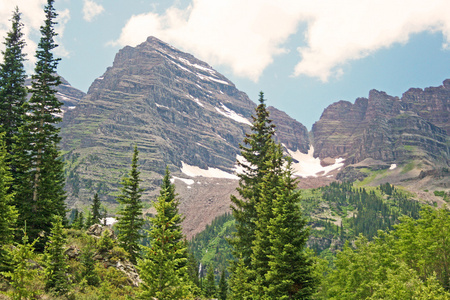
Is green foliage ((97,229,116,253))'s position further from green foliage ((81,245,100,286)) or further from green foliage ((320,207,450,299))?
green foliage ((320,207,450,299))

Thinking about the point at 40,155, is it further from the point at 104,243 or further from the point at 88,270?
the point at 88,270

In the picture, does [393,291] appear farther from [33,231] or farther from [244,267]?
[33,231]

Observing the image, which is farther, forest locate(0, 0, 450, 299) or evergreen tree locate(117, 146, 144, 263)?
evergreen tree locate(117, 146, 144, 263)

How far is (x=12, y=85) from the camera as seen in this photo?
35.0 metres

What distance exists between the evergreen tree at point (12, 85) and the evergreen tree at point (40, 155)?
215 inches

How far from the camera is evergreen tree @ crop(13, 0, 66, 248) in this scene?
25.7 m

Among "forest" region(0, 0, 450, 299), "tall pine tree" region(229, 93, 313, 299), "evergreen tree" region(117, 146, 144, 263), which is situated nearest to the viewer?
A: "forest" region(0, 0, 450, 299)

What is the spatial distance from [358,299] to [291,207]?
93.4 ft

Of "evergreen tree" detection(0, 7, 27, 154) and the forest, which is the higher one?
"evergreen tree" detection(0, 7, 27, 154)

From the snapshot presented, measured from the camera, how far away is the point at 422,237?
4091 cm

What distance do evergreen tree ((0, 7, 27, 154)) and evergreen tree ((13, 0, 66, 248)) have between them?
5.46 m

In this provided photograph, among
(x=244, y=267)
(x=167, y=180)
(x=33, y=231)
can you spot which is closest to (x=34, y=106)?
(x=33, y=231)

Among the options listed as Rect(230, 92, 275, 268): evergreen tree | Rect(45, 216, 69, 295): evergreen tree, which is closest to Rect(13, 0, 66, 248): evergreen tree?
Rect(45, 216, 69, 295): evergreen tree

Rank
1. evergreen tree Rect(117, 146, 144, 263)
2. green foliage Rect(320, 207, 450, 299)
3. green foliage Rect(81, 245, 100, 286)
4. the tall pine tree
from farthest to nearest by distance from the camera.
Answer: green foliage Rect(320, 207, 450, 299)
evergreen tree Rect(117, 146, 144, 263)
the tall pine tree
green foliage Rect(81, 245, 100, 286)
